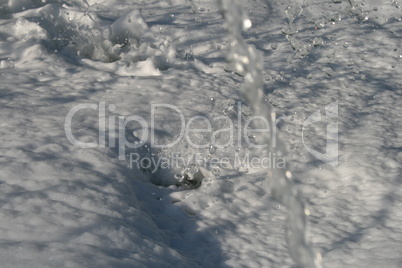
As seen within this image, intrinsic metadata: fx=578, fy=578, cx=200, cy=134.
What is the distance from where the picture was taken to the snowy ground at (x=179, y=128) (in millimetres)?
2018

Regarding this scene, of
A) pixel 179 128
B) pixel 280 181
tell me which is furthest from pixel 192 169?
pixel 280 181

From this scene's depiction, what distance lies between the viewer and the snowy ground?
2.02 m

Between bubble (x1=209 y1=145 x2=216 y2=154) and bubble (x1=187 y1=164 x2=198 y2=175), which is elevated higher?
bubble (x1=209 y1=145 x2=216 y2=154)

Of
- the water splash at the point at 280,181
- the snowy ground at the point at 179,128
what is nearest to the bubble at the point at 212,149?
the snowy ground at the point at 179,128

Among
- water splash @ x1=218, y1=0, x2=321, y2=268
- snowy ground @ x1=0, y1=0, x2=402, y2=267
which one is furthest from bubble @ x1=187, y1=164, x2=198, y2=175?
water splash @ x1=218, y1=0, x2=321, y2=268

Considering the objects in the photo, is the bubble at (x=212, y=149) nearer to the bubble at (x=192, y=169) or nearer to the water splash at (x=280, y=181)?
the bubble at (x=192, y=169)

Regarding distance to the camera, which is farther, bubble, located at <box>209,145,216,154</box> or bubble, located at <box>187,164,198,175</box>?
bubble, located at <box>209,145,216,154</box>

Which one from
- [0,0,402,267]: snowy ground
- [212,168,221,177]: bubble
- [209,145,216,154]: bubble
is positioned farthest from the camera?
[209,145,216,154]: bubble

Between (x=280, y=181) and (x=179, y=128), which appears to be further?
(x=179, y=128)

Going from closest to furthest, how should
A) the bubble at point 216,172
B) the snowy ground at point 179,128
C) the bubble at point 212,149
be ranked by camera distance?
1. the snowy ground at point 179,128
2. the bubble at point 216,172
3. the bubble at point 212,149

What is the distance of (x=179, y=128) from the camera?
2861 mm

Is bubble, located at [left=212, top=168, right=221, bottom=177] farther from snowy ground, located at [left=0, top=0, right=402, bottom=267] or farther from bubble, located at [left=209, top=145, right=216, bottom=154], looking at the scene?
bubble, located at [left=209, top=145, right=216, bottom=154]

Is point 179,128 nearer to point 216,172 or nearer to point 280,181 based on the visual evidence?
point 216,172

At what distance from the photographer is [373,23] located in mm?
4152
